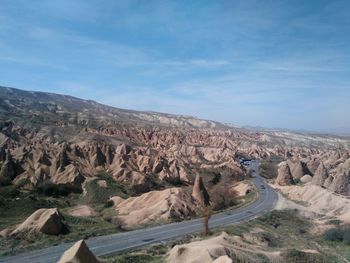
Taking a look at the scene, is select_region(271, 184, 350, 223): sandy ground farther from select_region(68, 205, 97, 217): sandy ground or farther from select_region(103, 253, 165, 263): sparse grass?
select_region(103, 253, 165, 263): sparse grass

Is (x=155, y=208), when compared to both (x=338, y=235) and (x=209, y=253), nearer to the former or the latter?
(x=338, y=235)

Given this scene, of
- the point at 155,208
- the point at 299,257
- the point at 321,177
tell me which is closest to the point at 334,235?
the point at 299,257

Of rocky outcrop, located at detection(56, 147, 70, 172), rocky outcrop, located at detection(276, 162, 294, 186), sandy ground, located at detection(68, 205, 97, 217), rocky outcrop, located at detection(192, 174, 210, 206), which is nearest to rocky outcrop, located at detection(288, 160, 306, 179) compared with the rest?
rocky outcrop, located at detection(276, 162, 294, 186)

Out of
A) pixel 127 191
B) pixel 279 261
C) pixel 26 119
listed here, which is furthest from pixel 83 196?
pixel 26 119

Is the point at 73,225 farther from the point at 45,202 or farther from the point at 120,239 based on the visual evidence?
the point at 45,202

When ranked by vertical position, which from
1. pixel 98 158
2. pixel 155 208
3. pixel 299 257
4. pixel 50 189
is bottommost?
pixel 50 189

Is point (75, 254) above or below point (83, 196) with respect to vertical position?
above
